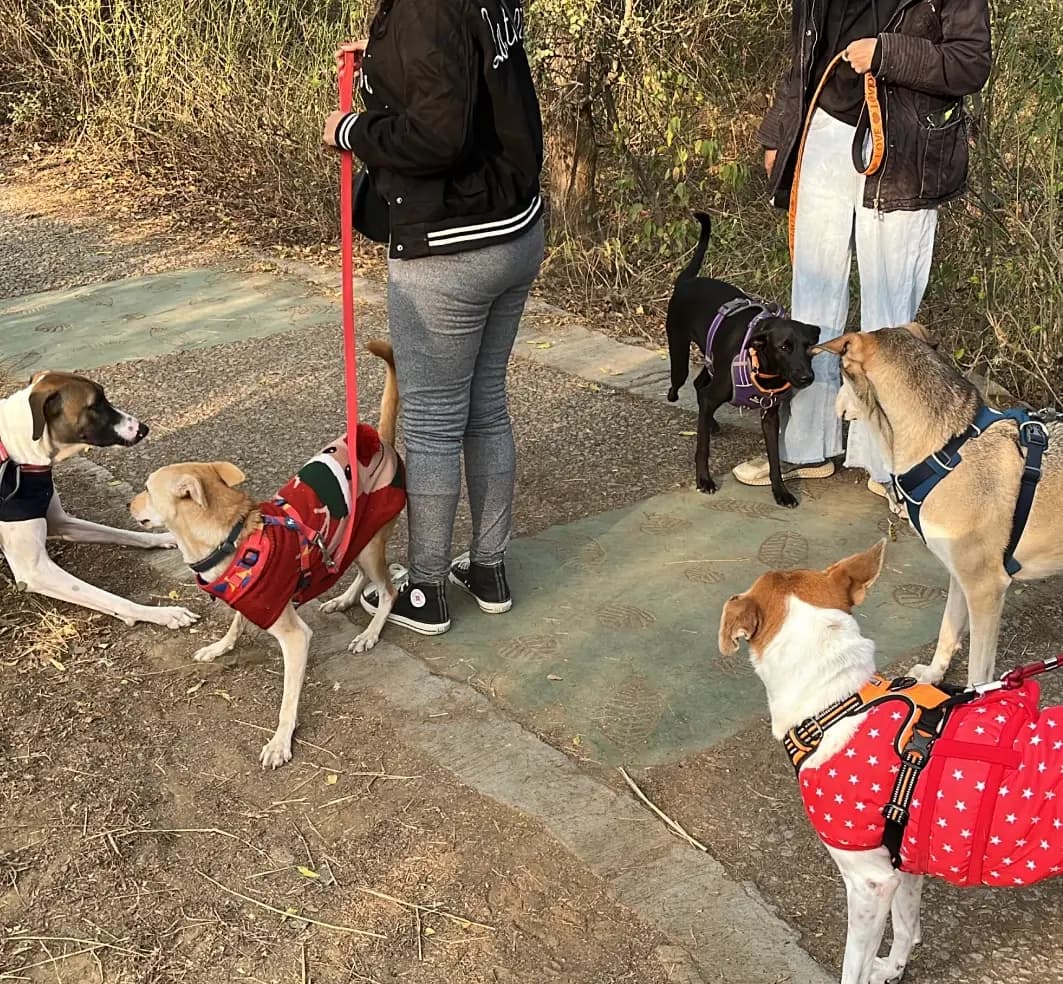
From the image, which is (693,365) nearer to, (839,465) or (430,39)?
(839,465)

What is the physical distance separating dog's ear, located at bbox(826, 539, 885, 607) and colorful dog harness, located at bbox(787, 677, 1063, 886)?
0.92 ft

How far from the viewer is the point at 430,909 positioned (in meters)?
2.99

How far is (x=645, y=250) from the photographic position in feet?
26.4

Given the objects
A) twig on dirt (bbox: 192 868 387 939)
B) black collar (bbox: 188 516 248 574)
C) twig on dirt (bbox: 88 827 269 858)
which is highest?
black collar (bbox: 188 516 248 574)

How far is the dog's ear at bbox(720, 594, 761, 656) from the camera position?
2.62 meters

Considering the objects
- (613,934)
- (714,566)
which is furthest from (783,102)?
(613,934)

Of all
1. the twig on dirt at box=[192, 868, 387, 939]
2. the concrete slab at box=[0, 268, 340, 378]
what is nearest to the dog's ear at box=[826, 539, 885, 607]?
the twig on dirt at box=[192, 868, 387, 939]

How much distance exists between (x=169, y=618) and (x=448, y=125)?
222cm

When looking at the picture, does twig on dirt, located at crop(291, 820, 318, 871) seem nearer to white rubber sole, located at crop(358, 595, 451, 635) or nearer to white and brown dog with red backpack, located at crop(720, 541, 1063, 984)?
white rubber sole, located at crop(358, 595, 451, 635)

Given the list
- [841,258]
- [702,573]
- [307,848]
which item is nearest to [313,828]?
[307,848]

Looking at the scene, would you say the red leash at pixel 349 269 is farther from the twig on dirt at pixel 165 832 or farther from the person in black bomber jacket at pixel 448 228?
the twig on dirt at pixel 165 832

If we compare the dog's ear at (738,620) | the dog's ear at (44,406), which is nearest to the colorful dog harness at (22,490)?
the dog's ear at (44,406)

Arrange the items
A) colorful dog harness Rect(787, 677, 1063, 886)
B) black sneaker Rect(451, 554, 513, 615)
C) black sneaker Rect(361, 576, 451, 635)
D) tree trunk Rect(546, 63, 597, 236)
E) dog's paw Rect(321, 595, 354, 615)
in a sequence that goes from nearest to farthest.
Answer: colorful dog harness Rect(787, 677, 1063, 886)
black sneaker Rect(361, 576, 451, 635)
black sneaker Rect(451, 554, 513, 615)
dog's paw Rect(321, 595, 354, 615)
tree trunk Rect(546, 63, 597, 236)

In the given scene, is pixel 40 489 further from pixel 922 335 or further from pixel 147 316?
pixel 147 316
